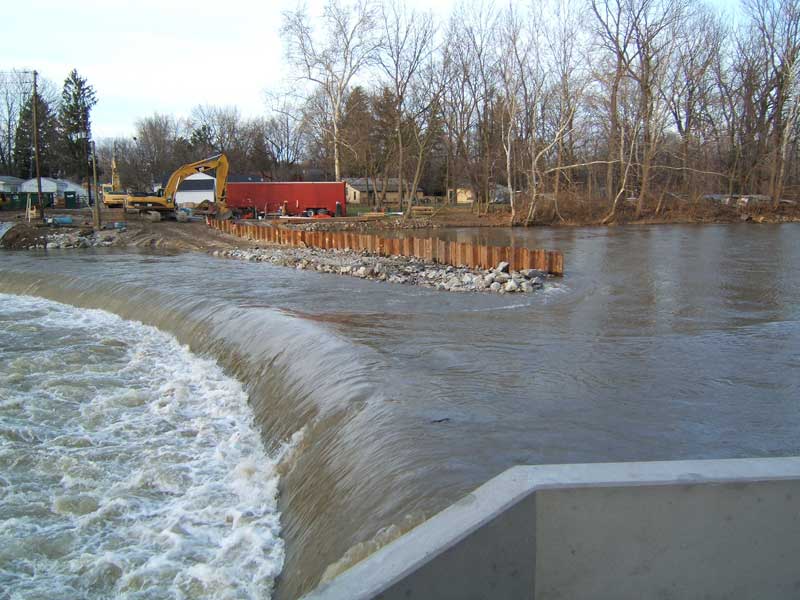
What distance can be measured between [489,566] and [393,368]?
5.94 m

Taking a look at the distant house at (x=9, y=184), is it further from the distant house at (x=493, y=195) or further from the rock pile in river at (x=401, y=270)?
the rock pile in river at (x=401, y=270)

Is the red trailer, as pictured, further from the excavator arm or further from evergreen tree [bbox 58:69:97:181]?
evergreen tree [bbox 58:69:97:181]

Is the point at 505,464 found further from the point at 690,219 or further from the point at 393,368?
the point at 690,219

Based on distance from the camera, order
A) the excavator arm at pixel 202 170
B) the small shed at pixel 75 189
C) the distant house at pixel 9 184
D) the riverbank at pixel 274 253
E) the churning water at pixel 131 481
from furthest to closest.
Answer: the small shed at pixel 75 189 < the distant house at pixel 9 184 < the excavator arm at pixel 202 170 < the riverbank at pixel 274 253 < the churning water at pixel 131 481

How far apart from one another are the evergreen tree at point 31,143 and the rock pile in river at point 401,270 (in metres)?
61.7

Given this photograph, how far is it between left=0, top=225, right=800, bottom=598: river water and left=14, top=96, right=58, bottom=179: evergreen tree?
6872 cm

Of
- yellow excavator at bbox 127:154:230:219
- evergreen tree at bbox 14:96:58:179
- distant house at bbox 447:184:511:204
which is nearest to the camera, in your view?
yellow excavator at bbox 127:154:230:219

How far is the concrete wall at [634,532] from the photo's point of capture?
10.9 ft

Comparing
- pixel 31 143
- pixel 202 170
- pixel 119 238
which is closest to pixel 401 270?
pixel 119 238

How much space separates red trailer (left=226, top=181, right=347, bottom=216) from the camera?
50781mm

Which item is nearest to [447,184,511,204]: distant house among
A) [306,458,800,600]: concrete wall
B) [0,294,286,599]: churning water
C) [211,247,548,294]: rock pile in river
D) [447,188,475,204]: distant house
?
[447,188,475,204]: distant house

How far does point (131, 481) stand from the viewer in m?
7.70

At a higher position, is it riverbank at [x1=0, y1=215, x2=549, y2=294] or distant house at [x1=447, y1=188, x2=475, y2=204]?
distant house at [x1=447, y1=188, x2=475, y2=204]

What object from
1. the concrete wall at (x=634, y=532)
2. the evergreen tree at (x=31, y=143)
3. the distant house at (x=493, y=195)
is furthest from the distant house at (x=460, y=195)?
the concrete wall at (x=634, y=532)
